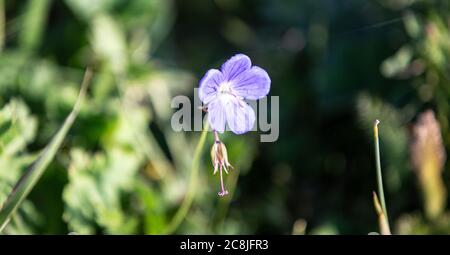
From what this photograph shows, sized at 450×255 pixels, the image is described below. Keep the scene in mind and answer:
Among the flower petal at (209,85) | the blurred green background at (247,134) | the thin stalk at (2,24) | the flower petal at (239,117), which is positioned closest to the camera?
the flower petal at (209,85)

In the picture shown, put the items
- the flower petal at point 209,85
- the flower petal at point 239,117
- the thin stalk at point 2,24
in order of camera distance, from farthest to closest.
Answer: the thin stalk at point 2,24 < the flower petal at point 239,117 < the flower petal at point 209,85

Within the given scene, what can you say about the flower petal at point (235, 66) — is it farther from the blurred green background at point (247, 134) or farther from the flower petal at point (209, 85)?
the blurred green background at point (247, 134)

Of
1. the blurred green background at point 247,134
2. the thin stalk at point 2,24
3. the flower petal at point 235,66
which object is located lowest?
the flower petal at point 235,66

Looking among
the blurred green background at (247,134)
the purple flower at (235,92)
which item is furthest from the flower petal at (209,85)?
the blurred green background at (247,134)

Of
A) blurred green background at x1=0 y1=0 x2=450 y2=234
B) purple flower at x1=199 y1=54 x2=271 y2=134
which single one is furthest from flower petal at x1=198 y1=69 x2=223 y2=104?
blurred green background at x1=0 y1=0 x2=450 y2=234

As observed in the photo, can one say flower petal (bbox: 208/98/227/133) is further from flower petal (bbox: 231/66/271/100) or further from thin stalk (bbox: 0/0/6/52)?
thin stalk (bbox: 0/0/6/52)
